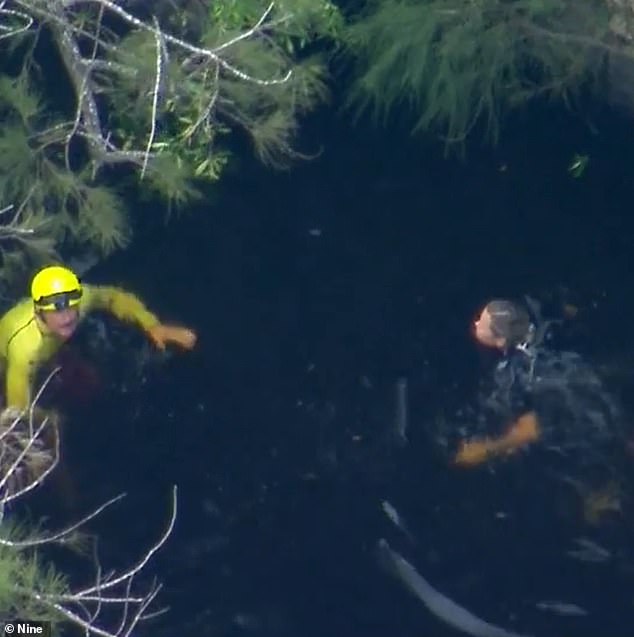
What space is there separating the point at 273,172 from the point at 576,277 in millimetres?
1729

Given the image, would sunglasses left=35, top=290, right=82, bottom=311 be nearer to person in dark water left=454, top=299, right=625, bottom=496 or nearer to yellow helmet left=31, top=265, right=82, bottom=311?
yellow helmet left=31, top=265, right=82, bottom=311

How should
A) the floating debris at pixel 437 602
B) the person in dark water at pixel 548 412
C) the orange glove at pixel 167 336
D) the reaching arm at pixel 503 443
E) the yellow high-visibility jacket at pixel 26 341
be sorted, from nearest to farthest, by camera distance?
1. the yellow high-visibility jacket at pixel 26 341
2. the orange glove at pixel 167 336
3. the floating debris at pixel 437 602
4. the reaching arm at pixel 503 443
5. the person in dark water at pixel 548 412

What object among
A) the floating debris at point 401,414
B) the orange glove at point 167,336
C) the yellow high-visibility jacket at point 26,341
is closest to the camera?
the yellow high-visibility jacket at point 26,341

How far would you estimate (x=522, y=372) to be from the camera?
6488 millimetres

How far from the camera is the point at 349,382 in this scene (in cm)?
690

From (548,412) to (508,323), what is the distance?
0.89 m

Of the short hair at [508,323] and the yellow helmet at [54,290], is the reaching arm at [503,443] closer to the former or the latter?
the short hair at [508,323]

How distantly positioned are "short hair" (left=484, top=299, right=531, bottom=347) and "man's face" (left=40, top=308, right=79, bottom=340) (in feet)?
6.16

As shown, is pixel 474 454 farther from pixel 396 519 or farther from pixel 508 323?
pixel 508 323

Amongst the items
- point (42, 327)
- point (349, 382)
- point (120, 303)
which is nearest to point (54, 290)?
point (42, 327)

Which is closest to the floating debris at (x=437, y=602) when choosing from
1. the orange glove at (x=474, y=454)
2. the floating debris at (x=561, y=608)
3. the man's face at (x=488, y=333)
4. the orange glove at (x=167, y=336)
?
the floating debris at (x=561, y=608)

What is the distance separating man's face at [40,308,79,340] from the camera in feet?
18.9

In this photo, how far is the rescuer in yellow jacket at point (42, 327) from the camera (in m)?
5.81

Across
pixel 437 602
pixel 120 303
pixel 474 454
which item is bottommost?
pixel 437 602
